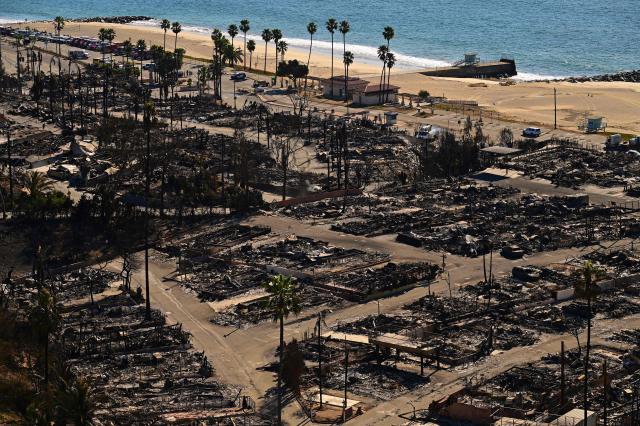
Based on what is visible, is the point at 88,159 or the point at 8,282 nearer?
the point at 8,282

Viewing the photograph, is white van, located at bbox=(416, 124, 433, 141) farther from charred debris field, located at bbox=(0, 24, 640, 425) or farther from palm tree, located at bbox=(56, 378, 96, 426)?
palm tree, located at bbox=(56, 378, 96, 426)

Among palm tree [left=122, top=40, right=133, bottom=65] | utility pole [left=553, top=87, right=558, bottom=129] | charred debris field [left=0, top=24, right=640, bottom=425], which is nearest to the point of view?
charred debris field [left=0, top=24, right=640, bottom=425]

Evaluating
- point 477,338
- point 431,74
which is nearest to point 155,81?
point 431,74

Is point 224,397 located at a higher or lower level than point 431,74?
lower

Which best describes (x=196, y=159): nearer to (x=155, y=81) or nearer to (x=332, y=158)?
(x=332, y=158)

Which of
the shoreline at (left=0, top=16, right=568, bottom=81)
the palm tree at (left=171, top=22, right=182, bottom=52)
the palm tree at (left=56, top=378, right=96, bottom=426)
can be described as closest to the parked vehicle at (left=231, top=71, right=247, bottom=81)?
the shoreline at (left=0, top=16, right=568, bottom=81)

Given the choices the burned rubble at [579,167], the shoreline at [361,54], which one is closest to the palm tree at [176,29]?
the shoreline at [361,54]

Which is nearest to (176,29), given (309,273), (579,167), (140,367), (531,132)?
(531,132)

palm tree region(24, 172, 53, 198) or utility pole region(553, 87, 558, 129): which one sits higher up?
utility pole region(553, 87, 558, 129)
